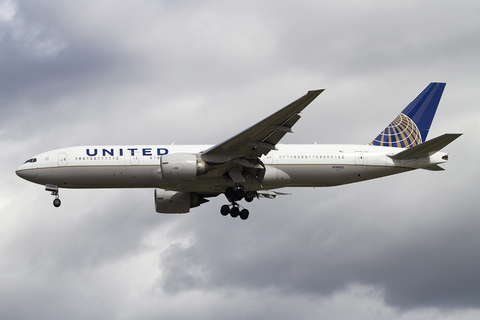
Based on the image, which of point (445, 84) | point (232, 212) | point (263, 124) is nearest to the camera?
point (263, 124)

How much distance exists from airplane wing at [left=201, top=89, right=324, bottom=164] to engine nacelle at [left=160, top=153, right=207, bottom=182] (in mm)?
802

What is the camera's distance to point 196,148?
3553 cm

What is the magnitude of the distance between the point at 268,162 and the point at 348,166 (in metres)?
4.60

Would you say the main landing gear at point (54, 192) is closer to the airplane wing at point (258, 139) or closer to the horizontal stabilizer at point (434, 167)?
the airplane wing at point (258, 139)

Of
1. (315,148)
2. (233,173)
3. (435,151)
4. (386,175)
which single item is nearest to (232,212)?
(233,173)

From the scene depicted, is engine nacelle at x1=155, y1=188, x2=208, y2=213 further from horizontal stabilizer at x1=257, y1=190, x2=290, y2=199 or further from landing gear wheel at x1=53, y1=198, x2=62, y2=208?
landing gear wheel at x1=53, y1=198, x2=62, y2=208

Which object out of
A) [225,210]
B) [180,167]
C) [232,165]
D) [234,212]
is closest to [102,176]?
[180,167]

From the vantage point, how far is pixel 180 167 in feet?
105

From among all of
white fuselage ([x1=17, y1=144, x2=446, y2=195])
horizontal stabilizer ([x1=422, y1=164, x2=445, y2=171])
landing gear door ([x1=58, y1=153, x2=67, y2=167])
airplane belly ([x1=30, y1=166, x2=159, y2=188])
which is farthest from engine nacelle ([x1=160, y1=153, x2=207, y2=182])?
horizontal stabilizer ([x1=422, y1=164, x2=445, y2=171])

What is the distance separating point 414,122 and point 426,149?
18.6ft

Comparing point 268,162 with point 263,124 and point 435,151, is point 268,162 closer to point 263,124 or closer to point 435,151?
point 263,124

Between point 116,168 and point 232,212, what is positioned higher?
point 116,168

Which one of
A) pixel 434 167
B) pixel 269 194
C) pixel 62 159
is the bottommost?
pixel 434 167

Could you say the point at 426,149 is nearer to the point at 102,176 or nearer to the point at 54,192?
the point at 102,176
